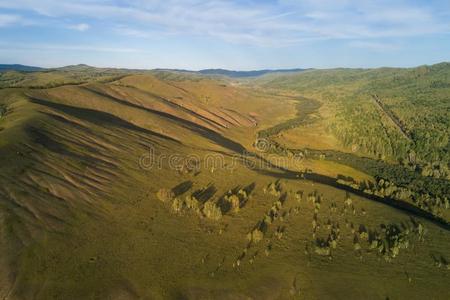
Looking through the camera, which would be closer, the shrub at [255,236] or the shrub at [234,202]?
the shrub at [255,236]

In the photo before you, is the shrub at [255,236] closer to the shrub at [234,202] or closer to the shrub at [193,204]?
the shrub at [234,202]

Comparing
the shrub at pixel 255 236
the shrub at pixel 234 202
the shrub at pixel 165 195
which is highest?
the shrub at pixel 165 195

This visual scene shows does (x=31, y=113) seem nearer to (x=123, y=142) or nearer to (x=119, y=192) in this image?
(x=123, y=142)

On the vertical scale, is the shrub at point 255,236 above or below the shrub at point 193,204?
below

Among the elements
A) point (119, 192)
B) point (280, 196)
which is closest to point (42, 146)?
point (119, 192)

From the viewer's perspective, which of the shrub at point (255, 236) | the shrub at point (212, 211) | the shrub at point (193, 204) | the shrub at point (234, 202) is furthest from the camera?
the shrub at point (234, 202)

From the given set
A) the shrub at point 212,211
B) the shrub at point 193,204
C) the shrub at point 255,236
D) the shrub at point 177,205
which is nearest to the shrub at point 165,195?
the shrub at point 177,205

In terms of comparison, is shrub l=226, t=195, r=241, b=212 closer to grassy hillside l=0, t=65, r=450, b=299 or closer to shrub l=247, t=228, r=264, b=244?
grassy hillside l=0, t=65, r=450, b=299
